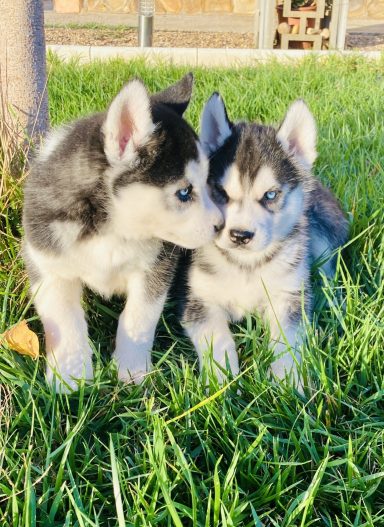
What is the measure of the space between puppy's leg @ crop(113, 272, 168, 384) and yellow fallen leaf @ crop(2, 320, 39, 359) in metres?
0.36

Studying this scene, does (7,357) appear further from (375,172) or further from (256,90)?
(256,90)

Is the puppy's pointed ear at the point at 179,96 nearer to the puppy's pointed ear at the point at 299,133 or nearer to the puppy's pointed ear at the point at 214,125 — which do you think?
the puppy's pointed ear at the point at 214,125

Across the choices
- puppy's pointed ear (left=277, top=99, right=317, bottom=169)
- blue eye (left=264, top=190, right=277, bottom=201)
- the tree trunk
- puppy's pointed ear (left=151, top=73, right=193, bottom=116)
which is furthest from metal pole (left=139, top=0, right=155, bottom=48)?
blue eye (left=264, top=190, right=277, bottom=201)

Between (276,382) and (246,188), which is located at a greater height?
(246,188)

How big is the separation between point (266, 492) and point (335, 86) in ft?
18.3

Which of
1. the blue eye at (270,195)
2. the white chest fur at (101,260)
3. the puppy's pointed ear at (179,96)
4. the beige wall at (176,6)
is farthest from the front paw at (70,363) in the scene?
the beige wall at (176,6)

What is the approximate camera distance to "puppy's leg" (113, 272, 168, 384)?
280 cm

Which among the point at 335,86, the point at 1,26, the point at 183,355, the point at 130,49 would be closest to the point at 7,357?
the point at 183,355

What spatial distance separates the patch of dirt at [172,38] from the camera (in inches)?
413

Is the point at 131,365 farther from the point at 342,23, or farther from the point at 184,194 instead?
the point at 342,23

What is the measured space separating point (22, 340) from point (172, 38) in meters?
9.60

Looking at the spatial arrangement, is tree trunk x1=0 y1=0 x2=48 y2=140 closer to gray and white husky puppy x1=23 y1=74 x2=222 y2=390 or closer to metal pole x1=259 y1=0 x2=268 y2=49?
gray and white husky puppy x1=23 y1=74 x2=222 y2=390

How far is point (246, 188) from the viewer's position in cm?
296

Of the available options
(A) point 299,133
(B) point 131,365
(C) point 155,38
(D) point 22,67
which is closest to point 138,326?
(B) point 131,365
